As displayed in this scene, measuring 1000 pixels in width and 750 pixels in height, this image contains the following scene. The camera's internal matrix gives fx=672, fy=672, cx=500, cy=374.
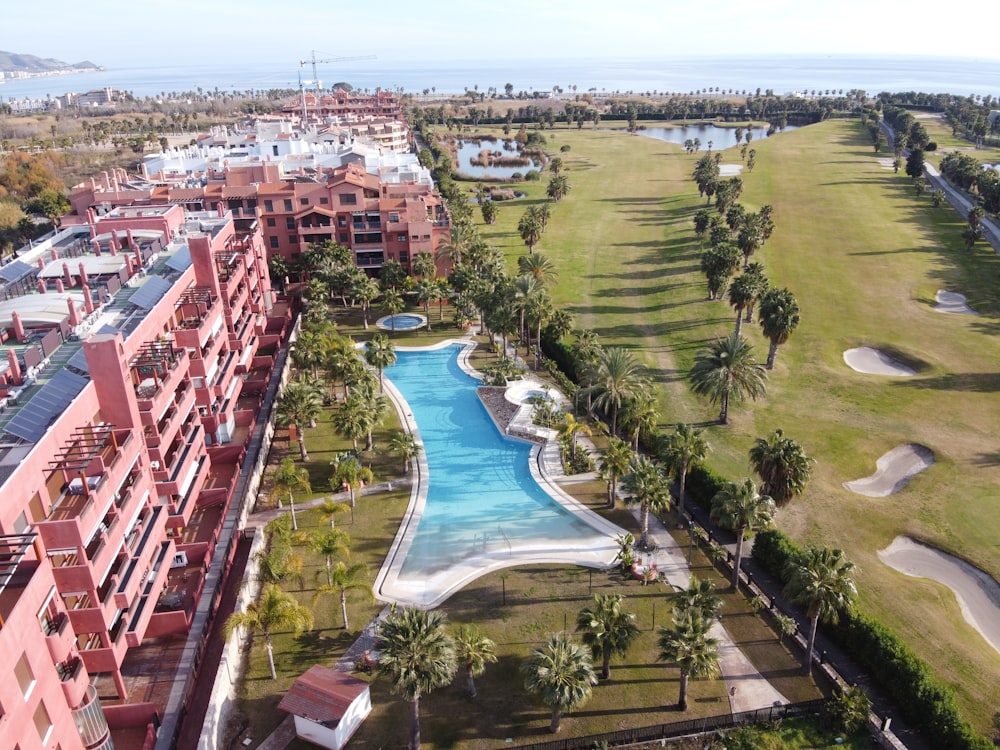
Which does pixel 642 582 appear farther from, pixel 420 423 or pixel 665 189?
pixel 665 189

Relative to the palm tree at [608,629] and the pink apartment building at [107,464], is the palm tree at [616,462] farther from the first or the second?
the pink apartment building at [107,464]

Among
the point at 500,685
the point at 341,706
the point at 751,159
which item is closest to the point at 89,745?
the point at 341,706

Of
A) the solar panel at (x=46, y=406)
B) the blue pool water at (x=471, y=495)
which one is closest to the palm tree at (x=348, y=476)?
the blue pool water at (x=471, y=495)

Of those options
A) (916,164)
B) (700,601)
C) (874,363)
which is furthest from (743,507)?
(916,164)

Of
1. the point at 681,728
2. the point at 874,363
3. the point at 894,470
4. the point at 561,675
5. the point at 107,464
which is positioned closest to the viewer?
the point at 561,675

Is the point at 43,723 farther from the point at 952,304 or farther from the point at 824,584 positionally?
the point at 952,304

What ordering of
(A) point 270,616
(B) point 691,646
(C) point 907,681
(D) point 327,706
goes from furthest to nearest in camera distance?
(A) point 270,616, (C) point 907,681, (B) point 691,646, (D) point 327,706
